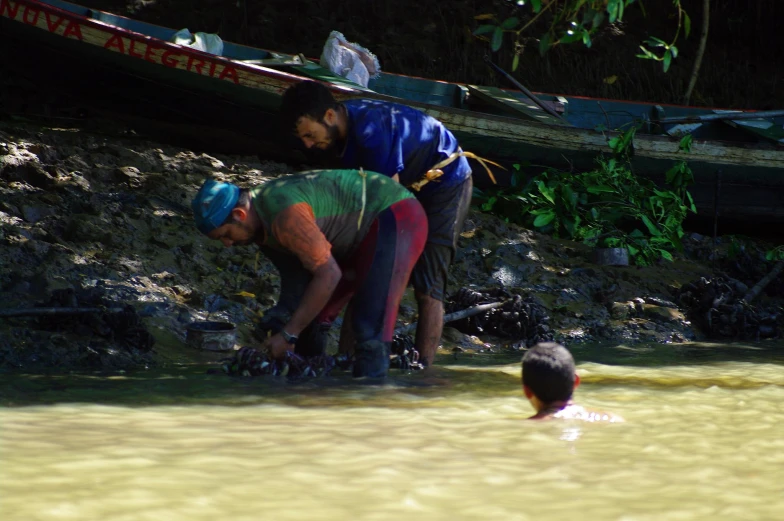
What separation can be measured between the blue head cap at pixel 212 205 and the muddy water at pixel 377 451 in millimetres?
827

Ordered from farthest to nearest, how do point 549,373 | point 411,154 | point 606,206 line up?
point 606,206 → point 411,154 → point 549,373

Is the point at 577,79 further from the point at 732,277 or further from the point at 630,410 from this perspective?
the point at 630,410

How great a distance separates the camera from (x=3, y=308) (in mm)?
5750

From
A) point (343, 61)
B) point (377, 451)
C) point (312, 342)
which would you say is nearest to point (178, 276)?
point (312, 342)

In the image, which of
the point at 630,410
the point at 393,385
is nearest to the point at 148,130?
the point at 393,385

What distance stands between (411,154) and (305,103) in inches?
27.5

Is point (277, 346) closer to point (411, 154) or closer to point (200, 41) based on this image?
point (411, 154)

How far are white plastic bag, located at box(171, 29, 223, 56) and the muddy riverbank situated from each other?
5.25ft

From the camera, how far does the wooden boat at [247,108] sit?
9.59 m

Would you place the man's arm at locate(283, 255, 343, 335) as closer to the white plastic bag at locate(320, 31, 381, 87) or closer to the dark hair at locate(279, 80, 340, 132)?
the dark hair at locate(279, 80, 340, 132)

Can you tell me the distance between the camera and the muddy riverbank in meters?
5.78

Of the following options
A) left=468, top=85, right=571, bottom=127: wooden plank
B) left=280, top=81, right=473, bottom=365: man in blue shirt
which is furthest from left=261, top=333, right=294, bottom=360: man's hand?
left=468, top=85, right=571, bottom=127: wooden plank

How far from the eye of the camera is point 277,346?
483 centimetres

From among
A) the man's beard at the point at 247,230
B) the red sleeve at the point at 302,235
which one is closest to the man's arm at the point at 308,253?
the red sleeve at the point at 302,235
